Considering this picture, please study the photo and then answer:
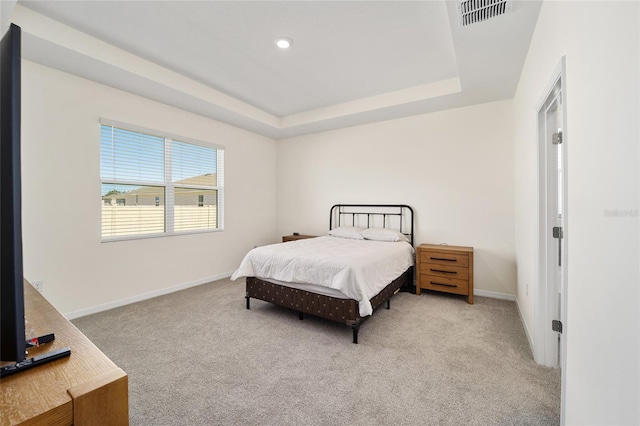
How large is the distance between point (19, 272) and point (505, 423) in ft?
7.24

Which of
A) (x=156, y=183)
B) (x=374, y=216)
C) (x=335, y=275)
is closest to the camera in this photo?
(x=335, y=275)

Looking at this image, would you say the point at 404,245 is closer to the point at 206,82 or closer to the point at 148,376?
the point at 148,376

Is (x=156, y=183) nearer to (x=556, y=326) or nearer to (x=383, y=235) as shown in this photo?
(x=383, y=235)

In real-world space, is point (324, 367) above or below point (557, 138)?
below

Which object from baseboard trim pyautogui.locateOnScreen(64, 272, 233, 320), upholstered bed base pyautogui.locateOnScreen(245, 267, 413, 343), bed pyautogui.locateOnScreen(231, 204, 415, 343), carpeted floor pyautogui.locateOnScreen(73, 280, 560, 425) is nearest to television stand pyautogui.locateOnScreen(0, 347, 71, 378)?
carpeted floor pyautogui.locateOnScreen(73, 280, 560, 425)

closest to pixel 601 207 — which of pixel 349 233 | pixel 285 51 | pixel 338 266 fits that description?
pixel 338 266

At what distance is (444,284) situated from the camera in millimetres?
3562

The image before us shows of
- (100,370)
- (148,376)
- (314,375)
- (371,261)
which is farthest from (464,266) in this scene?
(100,370)

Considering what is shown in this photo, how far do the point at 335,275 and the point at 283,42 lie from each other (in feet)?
7.33

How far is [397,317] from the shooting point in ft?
9.89

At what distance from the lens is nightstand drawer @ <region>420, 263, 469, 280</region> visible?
345 cm

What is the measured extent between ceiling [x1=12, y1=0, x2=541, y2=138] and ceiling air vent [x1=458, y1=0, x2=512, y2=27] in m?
0.05

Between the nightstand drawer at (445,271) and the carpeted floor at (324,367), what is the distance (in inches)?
16.3

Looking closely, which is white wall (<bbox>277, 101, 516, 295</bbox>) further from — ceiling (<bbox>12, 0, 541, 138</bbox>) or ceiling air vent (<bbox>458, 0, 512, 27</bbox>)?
ceiling air vent (<bbox>458, 0, 512, 27</bbox>)
